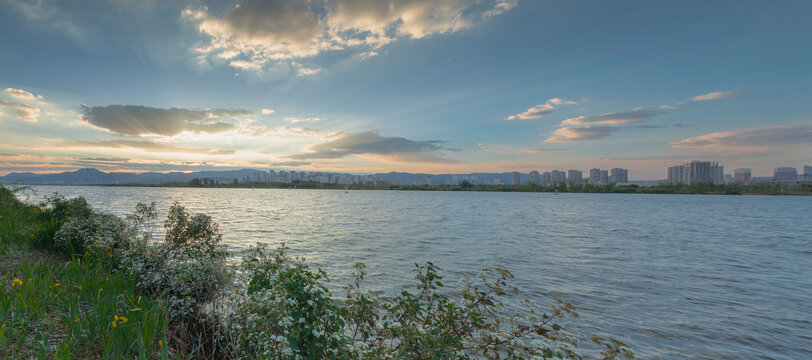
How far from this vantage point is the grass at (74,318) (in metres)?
4.03

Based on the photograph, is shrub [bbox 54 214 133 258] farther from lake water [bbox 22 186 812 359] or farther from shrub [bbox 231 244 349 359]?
shrub [bbox 231 244 349 359]

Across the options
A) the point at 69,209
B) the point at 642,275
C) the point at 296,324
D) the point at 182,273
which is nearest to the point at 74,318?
the point at 182,273

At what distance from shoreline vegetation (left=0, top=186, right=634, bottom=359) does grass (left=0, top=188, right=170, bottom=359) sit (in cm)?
2

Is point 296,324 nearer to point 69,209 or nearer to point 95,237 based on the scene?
point 95,237

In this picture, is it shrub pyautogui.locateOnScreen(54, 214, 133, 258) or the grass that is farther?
shrub pyautogui.locateOnScreen(54, 214, 133, 258)

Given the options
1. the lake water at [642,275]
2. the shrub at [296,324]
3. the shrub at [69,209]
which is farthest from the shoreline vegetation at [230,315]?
the shrub at [69,209]

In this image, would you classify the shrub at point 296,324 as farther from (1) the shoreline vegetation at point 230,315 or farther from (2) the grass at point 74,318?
(2) the grass at point 74,318

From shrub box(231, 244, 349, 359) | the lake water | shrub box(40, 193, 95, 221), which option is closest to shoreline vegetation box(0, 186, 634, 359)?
shrub box(231, 244, 349, 359)

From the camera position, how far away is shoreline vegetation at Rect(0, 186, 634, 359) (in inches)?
131

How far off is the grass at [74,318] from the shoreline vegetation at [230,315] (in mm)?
22

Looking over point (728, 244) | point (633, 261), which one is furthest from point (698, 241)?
point (633, 261)

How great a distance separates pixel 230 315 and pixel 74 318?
238 cm

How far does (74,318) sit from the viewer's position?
15.4 feet

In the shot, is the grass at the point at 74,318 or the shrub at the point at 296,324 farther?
the grass at the point at 74,318
